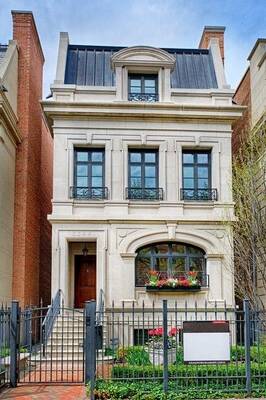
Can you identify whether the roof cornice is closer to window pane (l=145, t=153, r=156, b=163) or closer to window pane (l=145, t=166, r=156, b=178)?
window pane (l=145, t=153, r=156, b=163)

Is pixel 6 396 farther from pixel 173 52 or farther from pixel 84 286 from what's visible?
pixel 173 52

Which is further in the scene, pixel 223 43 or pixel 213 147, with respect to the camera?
pixel 223 43

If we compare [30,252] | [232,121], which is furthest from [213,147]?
[30,252]

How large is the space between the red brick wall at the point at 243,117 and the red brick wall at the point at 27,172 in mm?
8157

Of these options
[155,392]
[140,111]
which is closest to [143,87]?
[140,111]

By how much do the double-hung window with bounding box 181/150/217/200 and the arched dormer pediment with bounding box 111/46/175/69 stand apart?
3.40 m

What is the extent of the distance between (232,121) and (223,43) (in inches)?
225

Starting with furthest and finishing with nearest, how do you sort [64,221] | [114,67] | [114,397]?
[114,67], [64,221], [114,397]

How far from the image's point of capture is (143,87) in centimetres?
2088

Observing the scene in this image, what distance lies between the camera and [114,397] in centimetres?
1064

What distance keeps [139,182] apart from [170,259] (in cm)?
296

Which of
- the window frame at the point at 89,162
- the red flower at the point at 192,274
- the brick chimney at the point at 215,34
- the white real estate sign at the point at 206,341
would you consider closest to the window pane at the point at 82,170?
the window frame at the point at 89,162

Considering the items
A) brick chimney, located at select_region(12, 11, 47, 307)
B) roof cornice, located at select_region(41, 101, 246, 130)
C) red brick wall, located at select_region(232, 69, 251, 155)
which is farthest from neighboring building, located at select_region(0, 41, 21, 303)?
red brick wall, located at select_region(232, 69, 251, 155)

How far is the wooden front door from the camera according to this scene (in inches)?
821
